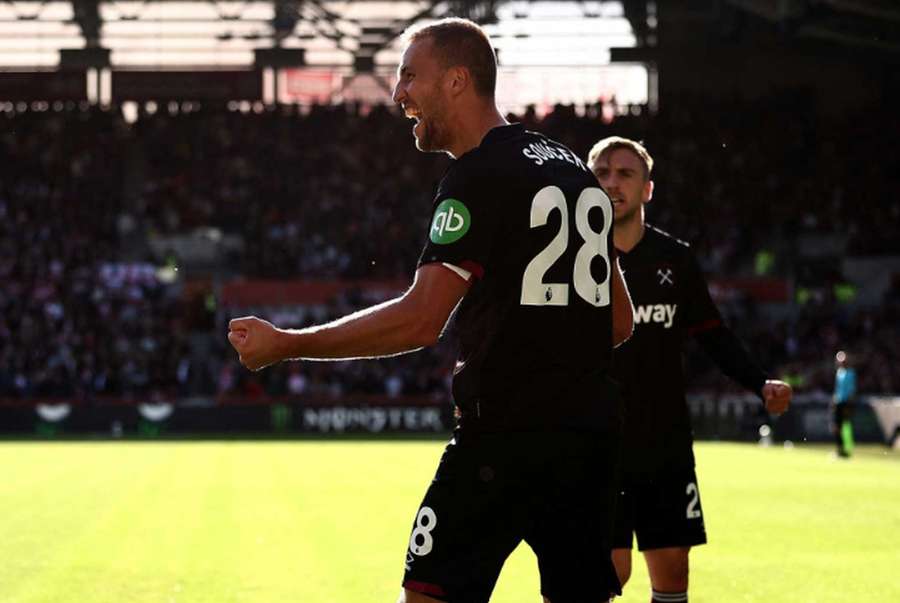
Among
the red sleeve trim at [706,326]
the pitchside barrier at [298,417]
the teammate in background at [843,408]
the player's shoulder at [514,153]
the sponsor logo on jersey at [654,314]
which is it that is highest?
the player's shoulder at [514,153]

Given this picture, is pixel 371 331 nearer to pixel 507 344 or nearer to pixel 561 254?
pixel 507 344

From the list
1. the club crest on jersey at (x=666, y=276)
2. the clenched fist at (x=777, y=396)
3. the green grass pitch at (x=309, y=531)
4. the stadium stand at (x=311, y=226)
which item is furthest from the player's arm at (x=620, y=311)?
the stadium stand at (x=311, y=226)

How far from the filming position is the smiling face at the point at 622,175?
23.1 ft

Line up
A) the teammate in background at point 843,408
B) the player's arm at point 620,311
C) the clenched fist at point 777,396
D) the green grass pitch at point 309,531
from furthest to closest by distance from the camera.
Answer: the teammate in background at point 843,408
the green grass pitch at point 309,531
the clenched fist at point 777,396
the player's arm at point 620,311

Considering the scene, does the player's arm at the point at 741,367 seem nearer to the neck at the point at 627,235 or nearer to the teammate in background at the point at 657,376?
the teammate in background at the point at 657,376

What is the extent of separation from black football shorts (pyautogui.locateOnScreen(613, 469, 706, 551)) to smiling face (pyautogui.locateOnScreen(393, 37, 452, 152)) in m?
2.90

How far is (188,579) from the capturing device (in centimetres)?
1081

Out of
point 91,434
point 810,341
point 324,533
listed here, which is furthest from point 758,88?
point 324,533

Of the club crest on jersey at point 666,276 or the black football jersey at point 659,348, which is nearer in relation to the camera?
the black football jersey at point 659,348

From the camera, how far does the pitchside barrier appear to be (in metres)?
35.1

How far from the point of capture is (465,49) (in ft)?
14.9

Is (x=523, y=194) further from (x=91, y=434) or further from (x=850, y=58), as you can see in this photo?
(x=850, y=58)

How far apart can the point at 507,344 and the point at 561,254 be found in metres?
0.30

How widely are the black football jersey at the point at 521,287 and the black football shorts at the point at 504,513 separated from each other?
84mm
